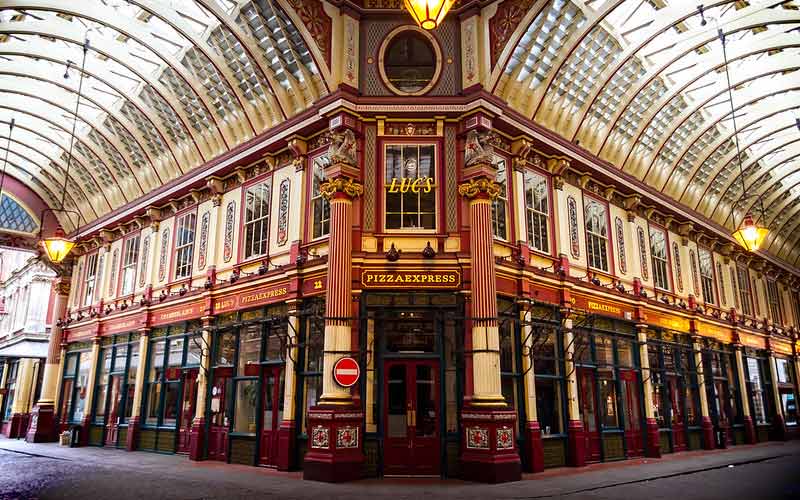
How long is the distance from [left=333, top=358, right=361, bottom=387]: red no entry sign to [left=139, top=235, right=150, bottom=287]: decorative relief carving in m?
12.3

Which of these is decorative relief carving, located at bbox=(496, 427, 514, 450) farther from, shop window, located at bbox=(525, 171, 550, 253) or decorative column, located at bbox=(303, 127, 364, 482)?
shop window, located at bbox=(525, 171, 550, 253)

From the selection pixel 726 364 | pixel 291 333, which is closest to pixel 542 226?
pixel 291 333

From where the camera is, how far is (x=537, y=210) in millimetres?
17203

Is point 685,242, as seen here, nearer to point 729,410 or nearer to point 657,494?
point 729,410

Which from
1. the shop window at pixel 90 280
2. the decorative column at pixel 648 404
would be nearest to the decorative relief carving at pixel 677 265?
the decorative column at pixel 648 404

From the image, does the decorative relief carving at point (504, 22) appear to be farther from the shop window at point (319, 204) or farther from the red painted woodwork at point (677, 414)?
the red painted woodwork at point (677, 414)

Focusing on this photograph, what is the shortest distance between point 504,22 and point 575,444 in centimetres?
1177

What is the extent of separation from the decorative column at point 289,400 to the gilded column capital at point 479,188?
535cm

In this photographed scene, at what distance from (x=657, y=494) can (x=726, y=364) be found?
1679cm

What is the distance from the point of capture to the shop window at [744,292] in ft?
91.4

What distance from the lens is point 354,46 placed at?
1574 cm

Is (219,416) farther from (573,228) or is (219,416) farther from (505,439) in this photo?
(573,228)

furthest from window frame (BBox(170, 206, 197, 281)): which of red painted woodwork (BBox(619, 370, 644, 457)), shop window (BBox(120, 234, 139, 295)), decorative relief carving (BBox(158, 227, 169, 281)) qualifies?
red painted woodwork (BBox(619, 370, 644, 457))

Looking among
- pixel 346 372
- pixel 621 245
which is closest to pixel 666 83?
pixel 621 245
